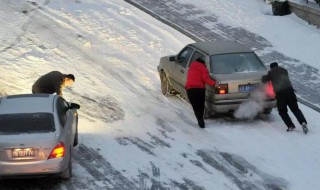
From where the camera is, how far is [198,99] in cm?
1313

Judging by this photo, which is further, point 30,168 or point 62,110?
point 62,110

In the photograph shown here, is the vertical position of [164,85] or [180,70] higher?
[180,70]

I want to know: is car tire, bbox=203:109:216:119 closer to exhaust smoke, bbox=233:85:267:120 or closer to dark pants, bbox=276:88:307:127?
exhaust smoke, bbox=233:85:267:120

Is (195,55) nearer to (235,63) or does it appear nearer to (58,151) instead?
(235,63)

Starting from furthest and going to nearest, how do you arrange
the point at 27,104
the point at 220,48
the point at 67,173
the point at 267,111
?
the point at 220,48 < the point at 267,111 < the point at 27,104 < the point at 67,173

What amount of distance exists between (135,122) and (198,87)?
1689mm

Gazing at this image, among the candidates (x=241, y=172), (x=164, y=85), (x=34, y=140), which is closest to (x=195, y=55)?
(x=164, y=85)

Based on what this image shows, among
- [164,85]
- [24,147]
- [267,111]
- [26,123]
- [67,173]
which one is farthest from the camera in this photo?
[164,85]

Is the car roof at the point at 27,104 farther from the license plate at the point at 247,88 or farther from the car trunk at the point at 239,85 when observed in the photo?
the license plate at the point at 247,88

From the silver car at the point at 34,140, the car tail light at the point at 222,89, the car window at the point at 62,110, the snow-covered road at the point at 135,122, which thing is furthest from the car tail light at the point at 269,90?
the silver car at the point at 34,140

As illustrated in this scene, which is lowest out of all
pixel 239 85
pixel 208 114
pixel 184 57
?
pixel 208 114

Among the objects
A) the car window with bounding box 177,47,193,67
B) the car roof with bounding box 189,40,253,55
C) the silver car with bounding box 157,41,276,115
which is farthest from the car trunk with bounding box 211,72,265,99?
the car window with bounding box 177,47,193,67

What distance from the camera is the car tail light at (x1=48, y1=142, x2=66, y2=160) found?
9.54 meters

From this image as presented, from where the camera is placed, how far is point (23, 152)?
30.9 feet
